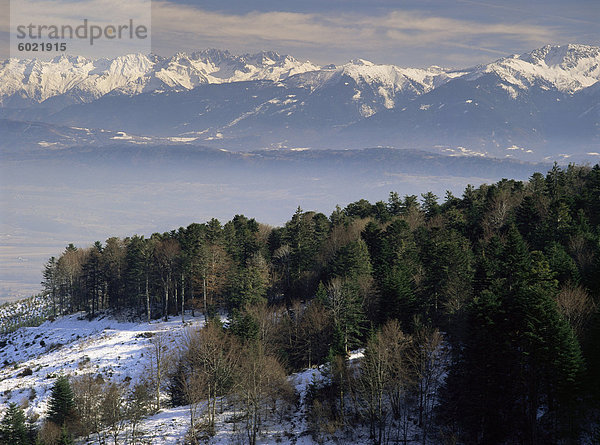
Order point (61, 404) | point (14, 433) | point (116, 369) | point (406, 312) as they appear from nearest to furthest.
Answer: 1. point (14, 433)
2. point (61, 404)
3. point (406, 312)
4. point (116, 369)

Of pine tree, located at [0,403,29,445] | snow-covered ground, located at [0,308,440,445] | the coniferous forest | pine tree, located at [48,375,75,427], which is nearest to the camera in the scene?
the coniferous forest

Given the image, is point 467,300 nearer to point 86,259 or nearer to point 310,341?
point 310,341

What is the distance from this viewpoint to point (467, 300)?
168 feet

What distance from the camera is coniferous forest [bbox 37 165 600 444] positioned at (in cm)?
3903

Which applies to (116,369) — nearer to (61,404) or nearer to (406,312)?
(61,404)

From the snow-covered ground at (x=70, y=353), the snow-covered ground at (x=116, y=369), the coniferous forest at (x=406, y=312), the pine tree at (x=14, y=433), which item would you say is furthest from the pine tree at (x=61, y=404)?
the coniferous forest at (x=406, y=312)

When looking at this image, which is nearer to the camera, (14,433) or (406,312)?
(14,433)

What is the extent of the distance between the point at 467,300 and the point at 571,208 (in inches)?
1303

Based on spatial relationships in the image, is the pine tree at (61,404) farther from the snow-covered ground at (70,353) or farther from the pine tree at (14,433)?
the snow-covered ground at (70,353)

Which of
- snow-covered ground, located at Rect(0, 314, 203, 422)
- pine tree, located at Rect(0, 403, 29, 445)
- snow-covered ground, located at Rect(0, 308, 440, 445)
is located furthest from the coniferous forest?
pine tree, located at Rect(0, 403, 29, 445)

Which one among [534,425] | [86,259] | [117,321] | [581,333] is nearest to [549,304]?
[581,333]

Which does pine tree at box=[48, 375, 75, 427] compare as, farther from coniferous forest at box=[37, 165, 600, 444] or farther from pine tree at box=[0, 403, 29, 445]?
coniferous forest at box=[37, 165, 600, 444]

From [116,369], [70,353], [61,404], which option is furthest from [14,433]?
[70,353]

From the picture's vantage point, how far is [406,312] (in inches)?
2133
